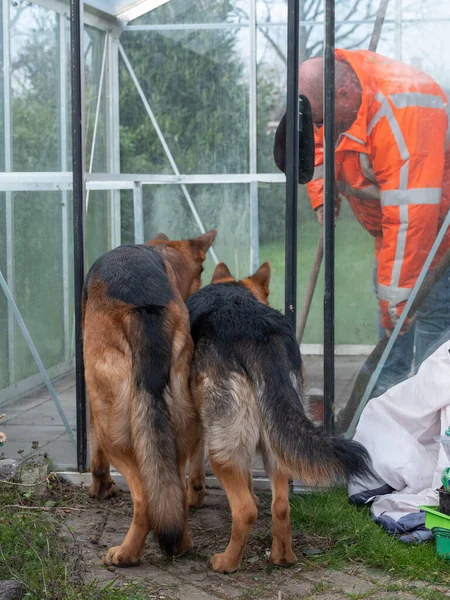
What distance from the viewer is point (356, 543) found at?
4086 millimetres

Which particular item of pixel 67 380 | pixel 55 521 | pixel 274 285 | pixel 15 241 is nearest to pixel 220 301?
pixel 55 521

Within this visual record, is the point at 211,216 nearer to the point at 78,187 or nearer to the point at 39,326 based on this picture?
the point at 39,326

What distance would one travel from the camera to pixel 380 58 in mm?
4754

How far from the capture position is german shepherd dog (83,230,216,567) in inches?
147

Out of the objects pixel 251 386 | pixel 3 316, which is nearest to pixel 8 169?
pixel 3 316

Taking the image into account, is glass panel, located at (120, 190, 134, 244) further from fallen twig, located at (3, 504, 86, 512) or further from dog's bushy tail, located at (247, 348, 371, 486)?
dog's bushy tail, located at (247, 348, 371, 486)

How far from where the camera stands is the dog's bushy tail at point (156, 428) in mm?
3654

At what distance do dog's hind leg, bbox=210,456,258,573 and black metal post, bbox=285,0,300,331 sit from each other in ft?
4.26

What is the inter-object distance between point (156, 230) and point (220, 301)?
153 inches

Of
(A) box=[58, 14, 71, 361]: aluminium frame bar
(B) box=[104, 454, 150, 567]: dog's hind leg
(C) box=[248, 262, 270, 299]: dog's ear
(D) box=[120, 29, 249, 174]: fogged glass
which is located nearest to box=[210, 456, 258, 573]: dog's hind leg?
(B) box=[104, 454, 150, 567]: dog's hind leg

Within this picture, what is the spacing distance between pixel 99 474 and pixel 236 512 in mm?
1338

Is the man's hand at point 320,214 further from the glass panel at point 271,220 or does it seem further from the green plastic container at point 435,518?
the glass panel at point 271,220

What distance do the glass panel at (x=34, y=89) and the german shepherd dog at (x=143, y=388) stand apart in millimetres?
2021

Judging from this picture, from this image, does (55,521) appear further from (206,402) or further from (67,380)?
(67,380)
